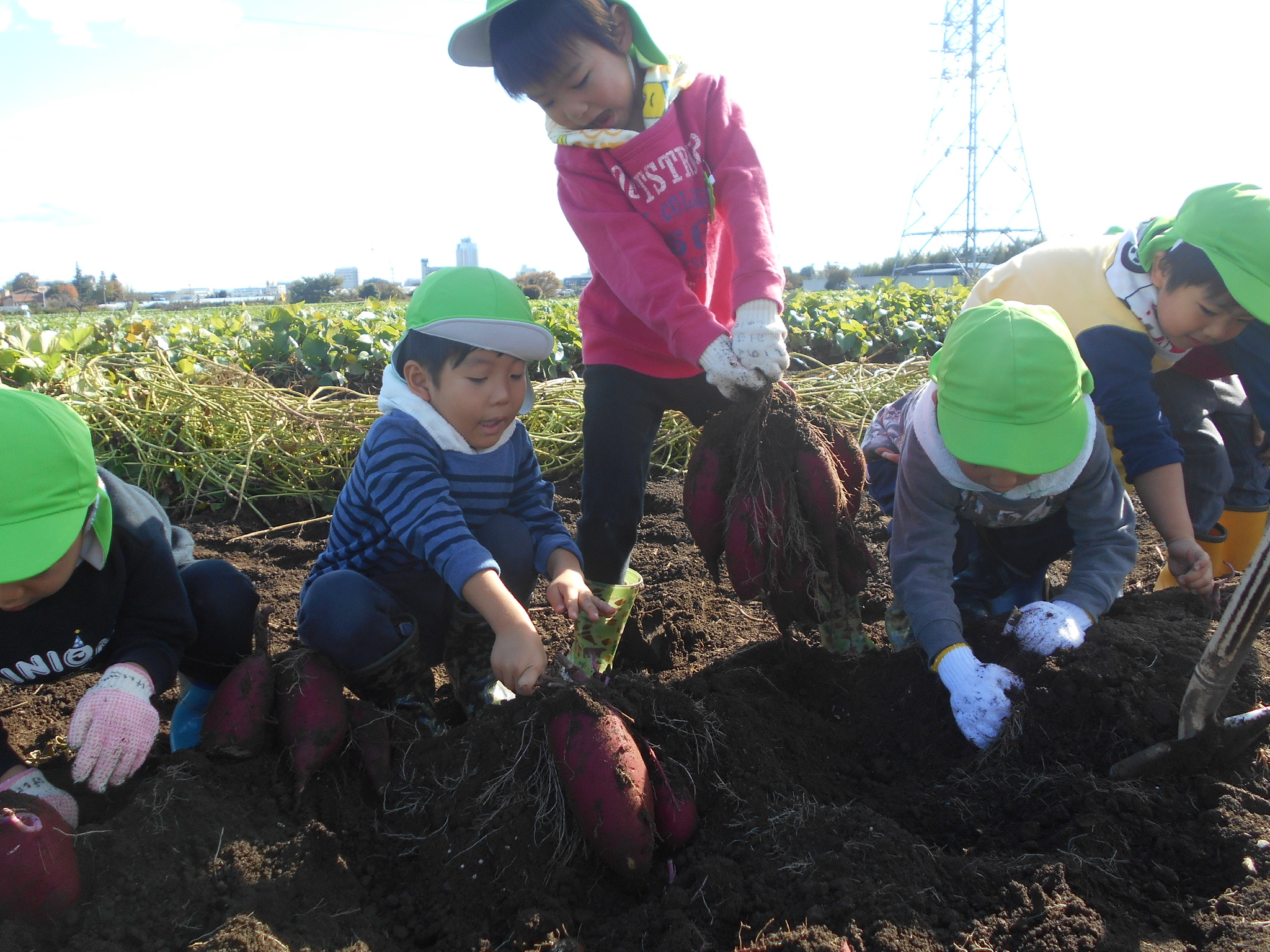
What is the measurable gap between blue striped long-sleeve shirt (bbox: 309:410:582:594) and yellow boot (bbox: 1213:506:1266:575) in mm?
2201

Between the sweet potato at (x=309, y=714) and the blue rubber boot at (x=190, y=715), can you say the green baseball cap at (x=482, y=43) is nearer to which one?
the sweet potato at (x=309, y=714)

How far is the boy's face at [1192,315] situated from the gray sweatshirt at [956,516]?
347 mm

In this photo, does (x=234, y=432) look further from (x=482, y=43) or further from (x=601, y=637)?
(x=601, y=637)

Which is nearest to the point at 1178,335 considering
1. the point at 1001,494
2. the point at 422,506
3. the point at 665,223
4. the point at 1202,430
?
the point at 1202,430

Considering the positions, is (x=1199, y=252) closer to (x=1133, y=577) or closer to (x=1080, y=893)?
(x=1133, y=577)

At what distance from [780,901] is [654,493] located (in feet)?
8.31

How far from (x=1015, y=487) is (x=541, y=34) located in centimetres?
150

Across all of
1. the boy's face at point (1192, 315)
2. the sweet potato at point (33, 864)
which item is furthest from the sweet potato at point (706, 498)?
the sweet potato at point (33, 864)

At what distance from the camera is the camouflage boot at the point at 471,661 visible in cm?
194

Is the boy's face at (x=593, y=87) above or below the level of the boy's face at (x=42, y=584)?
above

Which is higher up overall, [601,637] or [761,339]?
[761,339]

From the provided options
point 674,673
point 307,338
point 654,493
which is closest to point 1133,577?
point 674,673

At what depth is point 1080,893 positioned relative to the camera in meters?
1.19

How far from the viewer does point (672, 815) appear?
1392mm
